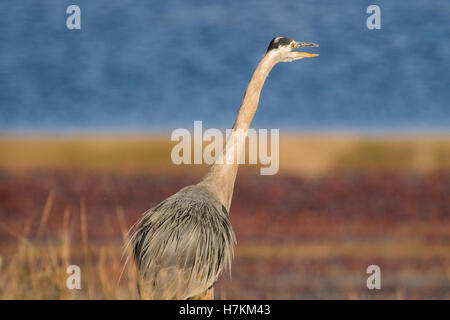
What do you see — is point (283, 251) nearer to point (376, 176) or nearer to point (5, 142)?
point (376, 176)

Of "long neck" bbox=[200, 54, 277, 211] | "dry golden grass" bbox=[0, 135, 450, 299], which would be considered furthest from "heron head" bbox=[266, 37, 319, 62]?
Answer: "dry golden grass" bbox=[0, 135, 450, 299]

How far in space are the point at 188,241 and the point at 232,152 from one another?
108cm

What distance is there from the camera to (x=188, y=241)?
5.82m

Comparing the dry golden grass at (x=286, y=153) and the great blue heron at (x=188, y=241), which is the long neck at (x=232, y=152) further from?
the dry golden grass at (x=286, y=153)

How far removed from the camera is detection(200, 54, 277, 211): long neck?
6.51m

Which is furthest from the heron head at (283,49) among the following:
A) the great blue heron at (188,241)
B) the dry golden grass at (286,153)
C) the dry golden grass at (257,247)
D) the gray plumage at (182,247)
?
the dry golden grass at (286,153)

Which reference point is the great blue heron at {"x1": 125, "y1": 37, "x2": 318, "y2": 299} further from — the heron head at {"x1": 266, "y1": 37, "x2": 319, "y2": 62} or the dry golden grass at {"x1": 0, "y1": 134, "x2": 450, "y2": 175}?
the dry golden grass at {"x1": 0, "y1": 134, "x2": 450, "y2": 175}

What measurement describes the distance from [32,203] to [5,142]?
37.8 ft

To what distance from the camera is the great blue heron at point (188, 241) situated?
18.8 feet

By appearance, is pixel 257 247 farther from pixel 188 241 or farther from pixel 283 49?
pixel 188 241

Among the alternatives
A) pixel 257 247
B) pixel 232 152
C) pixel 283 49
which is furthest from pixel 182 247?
pixel 257 247

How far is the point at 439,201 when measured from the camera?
16703mm
